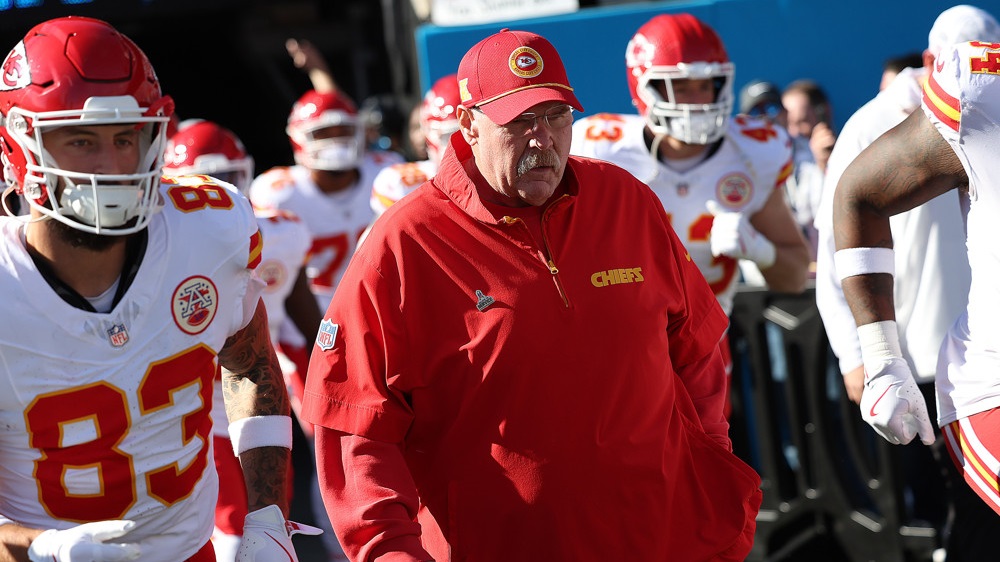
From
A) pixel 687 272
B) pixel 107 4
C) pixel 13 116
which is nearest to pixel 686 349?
pixel 687 272

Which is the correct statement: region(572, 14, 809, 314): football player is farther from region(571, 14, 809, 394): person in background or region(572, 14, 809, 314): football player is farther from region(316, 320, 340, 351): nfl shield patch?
region(316, 320, 340, 351): nfl shield patch

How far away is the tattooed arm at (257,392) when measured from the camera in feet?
10.4

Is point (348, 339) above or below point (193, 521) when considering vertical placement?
above

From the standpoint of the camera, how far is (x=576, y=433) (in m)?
2.85

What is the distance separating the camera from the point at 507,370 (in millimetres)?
2828

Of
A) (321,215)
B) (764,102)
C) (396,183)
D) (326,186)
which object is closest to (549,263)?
(396,183)

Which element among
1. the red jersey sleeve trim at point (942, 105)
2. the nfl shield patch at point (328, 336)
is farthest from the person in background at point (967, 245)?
the nfl shield patch at point (328, 336)

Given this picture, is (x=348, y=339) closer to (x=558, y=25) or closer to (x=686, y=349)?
(x=686, y=349)

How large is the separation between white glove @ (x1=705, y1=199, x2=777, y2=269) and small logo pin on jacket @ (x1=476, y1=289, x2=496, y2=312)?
7.58ft

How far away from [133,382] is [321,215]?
447 cm

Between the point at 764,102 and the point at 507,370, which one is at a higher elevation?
the point at 507,370

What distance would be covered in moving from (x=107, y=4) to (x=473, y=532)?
8360 mm

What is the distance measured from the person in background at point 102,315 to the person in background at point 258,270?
1.15m

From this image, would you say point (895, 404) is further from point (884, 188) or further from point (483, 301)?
point (483, 301)
